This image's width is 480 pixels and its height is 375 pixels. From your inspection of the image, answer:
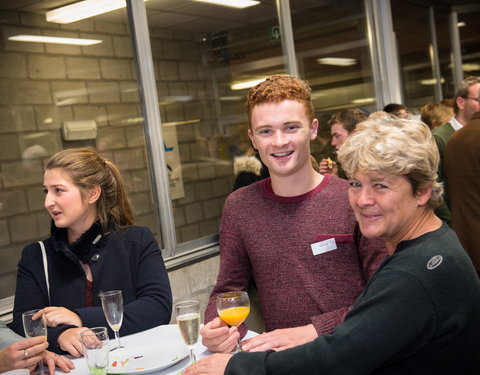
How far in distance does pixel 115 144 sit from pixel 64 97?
468 mm

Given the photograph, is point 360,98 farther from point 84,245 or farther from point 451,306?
point 451,306

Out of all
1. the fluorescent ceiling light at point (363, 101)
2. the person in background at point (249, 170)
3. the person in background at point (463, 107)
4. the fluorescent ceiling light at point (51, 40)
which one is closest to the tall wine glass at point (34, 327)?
the fluorescent ceiling light at point (51, 40)

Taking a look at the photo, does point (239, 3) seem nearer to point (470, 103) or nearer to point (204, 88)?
point (204, 88)

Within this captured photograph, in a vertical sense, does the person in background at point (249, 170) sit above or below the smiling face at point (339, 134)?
below

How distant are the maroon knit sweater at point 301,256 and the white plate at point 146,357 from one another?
0.21m

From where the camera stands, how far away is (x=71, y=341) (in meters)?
1.74

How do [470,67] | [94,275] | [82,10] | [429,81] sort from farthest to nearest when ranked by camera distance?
[470,67]
[429,81]
[82,10]
[94,275]

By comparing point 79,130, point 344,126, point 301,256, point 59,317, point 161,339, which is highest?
point 79,130

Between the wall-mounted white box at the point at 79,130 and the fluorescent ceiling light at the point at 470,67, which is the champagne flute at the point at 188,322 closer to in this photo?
the wall-mounted white box at the point at 79,130

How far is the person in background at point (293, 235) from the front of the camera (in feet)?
5.72

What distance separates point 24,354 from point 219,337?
56 centimetres

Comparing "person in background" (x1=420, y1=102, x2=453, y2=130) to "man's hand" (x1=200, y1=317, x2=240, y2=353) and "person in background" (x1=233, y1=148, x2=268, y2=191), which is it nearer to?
"person in background" (x1=233, y1=148, x2=268, y2=191)

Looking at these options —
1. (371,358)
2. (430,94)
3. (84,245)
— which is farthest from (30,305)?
(430,94)

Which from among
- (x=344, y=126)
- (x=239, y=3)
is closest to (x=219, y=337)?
(x=344, y=126)
